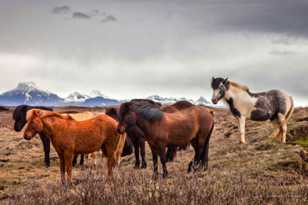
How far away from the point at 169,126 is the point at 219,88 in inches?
211

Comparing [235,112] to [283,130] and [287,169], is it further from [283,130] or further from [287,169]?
[287,169]

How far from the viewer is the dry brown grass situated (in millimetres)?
9646

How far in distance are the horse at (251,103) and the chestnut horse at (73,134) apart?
6114 millimetres

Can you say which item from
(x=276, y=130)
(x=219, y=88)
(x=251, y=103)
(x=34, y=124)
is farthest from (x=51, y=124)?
(x=276, y=130)

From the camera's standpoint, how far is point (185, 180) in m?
10.6

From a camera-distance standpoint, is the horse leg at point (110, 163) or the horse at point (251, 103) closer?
the horse leg at point (110, 163)

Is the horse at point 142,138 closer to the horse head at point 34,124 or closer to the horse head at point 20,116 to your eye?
the horse head at point 34,124

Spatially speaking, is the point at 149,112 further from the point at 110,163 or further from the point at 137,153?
the point at 137,153

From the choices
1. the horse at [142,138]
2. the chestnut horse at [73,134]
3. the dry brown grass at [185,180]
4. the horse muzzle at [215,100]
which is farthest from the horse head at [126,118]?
the horse muzzle at [215,100]

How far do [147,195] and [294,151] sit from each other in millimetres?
7891

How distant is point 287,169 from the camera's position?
50.2 ft

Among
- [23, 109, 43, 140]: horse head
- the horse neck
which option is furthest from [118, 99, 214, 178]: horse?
[23, 109, 43, 140]: horse head

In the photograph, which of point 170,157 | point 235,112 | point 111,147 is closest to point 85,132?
point 111,147

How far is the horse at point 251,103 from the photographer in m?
20.9
